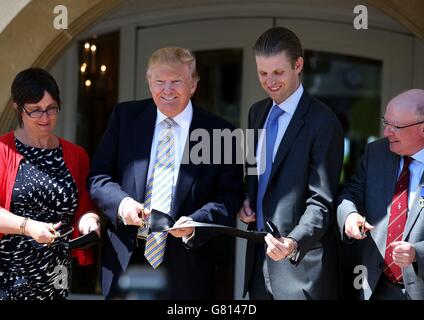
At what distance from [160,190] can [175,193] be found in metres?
0.08

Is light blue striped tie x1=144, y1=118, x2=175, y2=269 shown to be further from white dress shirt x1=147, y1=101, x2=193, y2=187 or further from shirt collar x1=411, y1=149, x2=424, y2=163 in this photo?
shirt collar x1=411, y1=149, x2=424, y2=163

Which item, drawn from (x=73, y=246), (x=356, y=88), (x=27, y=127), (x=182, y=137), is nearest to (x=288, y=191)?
(x=182, y=137)

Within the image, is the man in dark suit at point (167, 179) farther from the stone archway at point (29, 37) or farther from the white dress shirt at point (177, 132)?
the stone archway at point (29, 37)

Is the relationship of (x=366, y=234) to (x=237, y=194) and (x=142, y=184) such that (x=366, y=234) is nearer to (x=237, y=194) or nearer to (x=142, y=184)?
(x=237, y=194)

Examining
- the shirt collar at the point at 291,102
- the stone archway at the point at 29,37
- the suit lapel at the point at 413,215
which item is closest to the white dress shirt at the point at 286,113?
the shirt collar at the point at 291,102

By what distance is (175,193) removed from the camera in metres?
3.93

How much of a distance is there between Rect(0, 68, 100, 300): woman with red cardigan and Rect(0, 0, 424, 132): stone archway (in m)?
0.52

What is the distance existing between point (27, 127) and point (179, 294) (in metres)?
0.99

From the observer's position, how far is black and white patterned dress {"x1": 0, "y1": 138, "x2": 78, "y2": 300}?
3996 mm

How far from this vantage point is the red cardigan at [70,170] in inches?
157

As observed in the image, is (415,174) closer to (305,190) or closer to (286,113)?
(305,190)

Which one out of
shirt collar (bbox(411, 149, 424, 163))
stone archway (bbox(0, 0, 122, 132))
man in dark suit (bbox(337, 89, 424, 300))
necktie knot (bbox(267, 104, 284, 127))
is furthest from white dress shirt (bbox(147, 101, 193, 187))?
shirt collar (bbox(411, 149, 424, 163))

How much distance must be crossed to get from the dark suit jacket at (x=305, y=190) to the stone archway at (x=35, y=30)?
95cm

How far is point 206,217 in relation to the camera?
3.85m
